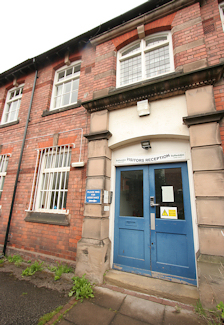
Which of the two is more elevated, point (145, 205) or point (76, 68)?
point (76, 68)

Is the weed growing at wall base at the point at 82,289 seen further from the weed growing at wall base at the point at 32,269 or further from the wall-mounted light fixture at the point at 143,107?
the wall-mounted light fixture at the point at 143,107

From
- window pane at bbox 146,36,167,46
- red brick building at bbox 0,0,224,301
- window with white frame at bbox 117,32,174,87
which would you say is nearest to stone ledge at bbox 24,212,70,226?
red brick building at bbox 0,0,224,301

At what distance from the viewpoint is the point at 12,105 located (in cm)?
713

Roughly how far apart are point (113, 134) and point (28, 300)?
3.69 metres

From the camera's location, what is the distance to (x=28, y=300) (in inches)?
109

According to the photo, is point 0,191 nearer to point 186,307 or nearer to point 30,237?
point 30,237

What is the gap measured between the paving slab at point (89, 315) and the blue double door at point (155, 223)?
1.08 m

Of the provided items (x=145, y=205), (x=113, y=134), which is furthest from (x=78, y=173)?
(x=145, y=205)

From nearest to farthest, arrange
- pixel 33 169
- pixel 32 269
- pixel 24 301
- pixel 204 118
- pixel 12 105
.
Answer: pixel 24 301 → pixel 204 118 → pixel 32 269 → pixel 33 169 → pixel 12 105

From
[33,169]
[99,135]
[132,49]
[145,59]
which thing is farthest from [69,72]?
[33,169]

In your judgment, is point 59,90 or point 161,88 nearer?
point 161,88

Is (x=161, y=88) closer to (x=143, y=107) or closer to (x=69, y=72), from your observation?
(x=143, y=107)

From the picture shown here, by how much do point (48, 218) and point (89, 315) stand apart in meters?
2.61

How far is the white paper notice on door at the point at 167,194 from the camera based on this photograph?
134 inches
